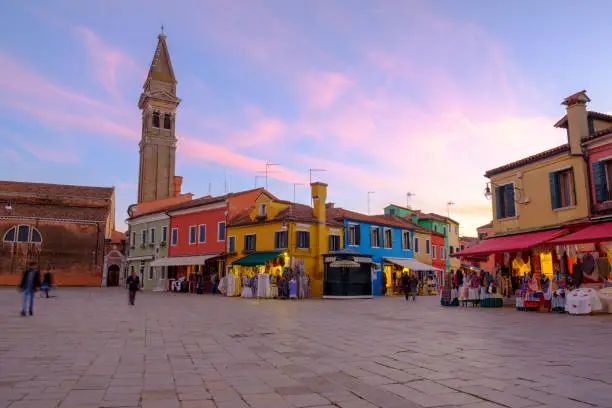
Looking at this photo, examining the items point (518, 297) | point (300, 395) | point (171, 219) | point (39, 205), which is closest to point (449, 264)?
point (171, 219)

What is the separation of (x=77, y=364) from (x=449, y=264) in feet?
137

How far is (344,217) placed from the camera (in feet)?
108

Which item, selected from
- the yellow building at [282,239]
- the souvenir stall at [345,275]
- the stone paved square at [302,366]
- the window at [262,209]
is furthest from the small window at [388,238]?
the stone paved square at [302,366]

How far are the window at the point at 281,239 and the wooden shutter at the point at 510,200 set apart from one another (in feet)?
41.5

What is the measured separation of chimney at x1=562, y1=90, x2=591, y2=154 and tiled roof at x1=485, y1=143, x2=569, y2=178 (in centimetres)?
39

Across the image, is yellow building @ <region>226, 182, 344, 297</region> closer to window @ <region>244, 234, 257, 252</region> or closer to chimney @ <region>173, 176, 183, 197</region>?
window @ <region>244, 234, 257, 252</region>

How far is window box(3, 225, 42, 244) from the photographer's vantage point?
39312mm

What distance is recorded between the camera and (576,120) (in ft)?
59.1

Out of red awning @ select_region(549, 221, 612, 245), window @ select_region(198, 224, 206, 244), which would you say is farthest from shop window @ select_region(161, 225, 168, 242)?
red awning @ select_region(549, 221, 612, 245)

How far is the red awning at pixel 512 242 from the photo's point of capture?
58.6 feet

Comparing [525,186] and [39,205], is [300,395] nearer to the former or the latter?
[525,186]

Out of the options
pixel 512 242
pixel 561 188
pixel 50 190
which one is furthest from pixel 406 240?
pixel 50 190

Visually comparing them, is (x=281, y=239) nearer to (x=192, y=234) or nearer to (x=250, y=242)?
(x=250, y=242)

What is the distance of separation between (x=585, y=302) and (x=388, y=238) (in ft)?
70.5
